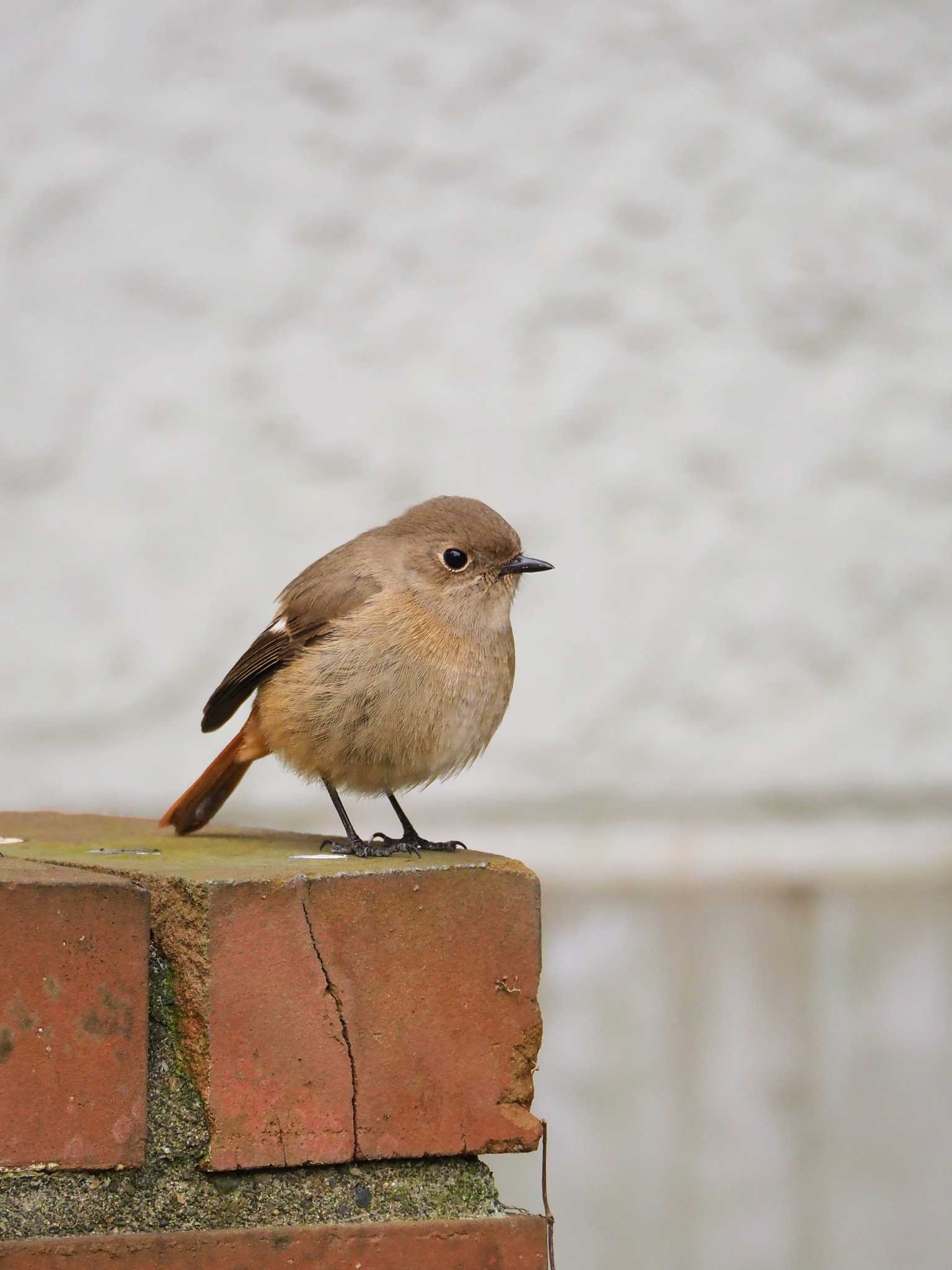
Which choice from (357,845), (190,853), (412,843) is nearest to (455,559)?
(412,843)

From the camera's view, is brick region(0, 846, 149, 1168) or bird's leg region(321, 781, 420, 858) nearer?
brick region(0, 846, 149, 1168)

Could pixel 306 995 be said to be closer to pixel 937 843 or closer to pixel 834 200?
pixel 937 843

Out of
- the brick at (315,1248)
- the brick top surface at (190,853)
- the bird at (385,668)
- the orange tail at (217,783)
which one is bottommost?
the brick at (315,1248)

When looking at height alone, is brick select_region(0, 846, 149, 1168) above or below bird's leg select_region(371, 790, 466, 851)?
below

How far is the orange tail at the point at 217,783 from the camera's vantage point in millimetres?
2758

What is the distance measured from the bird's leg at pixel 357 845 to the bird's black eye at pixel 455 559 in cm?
46

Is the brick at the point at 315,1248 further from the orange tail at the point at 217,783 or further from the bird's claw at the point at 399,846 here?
the orange tail at the point at 217,783

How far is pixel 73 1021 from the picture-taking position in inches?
62.2

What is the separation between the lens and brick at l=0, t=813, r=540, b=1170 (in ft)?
5.41

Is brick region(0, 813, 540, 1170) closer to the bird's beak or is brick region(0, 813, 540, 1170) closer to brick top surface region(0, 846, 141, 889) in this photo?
brick top surface region(0, 846, 141, 889)

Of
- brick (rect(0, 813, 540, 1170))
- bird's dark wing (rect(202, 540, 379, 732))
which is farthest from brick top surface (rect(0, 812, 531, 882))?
bird's dark wing (rect(202, 540, 379, 732))

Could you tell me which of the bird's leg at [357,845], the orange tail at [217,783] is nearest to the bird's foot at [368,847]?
the bird's leg at [357,845]

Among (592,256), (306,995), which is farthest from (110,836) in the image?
(592,256)

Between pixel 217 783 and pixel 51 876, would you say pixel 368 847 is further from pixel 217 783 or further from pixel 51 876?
pixel 51 876
